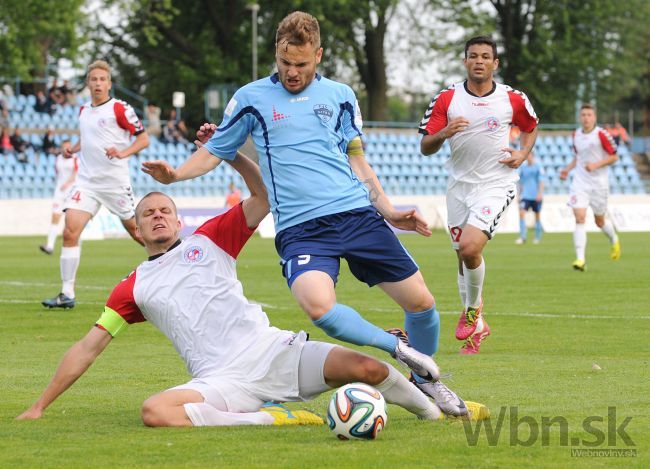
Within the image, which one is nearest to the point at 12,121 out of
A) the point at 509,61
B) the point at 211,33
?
the point at 211,33

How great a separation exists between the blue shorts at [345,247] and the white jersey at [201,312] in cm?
33

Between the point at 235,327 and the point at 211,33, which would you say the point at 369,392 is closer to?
the point at 235,327

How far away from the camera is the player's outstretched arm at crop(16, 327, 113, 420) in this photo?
6.93 meters

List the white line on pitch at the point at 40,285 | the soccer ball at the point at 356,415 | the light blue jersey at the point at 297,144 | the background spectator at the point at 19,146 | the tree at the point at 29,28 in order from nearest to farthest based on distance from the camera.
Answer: the soccer ball at the point at 356,415, the light blue jersey at the point at 297,144, the white line on pitch at the point at 40,285, the background spectator at the point at 19,146, the tree at the point at 29,28

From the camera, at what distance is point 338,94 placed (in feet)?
24.5

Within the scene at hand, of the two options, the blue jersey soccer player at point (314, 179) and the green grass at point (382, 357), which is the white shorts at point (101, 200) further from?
the blue jersey soccer player at point (314, 179)

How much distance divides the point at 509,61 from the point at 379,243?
175ft

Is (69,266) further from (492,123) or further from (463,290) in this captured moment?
(492,123)

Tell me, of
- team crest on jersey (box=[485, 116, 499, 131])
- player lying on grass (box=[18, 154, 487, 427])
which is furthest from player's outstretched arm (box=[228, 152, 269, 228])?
team crest on jersey (box=[485, 116, 499, 131])

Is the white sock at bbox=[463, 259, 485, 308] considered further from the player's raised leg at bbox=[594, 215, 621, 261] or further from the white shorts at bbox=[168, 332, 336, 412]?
the player's raised leg at bbox=[594, 215, 621, 261]

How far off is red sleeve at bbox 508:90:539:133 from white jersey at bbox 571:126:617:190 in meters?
10.3

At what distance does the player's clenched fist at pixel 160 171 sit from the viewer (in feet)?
22.9

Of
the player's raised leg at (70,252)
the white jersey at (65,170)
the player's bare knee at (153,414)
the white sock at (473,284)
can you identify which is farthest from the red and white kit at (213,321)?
the white jersey at (65,170)

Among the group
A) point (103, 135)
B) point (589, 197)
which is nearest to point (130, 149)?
point (103, 135)
